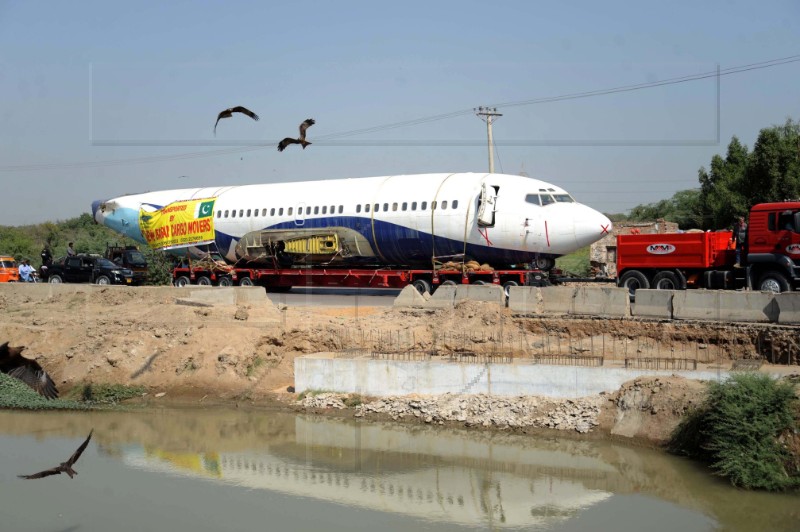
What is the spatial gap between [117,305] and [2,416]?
6917mm

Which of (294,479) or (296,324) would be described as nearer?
(294,479)

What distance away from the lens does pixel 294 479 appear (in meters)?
14.9

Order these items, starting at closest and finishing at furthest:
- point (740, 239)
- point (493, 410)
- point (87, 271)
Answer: point (493, 410)
point (740, 239)
point (87, 271)

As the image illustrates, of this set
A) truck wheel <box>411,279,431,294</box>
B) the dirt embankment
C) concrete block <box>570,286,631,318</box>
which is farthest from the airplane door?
concrete block <box>570,286,631,318</box>

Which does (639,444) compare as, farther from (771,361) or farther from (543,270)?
(543,270)

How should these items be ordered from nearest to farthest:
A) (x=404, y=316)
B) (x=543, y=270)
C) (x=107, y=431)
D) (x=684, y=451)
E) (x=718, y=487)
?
(x=718, y=487) → (x=684, y=451) → (x=107, y=431) → (x=404, y=316) → (x=543, y=270)

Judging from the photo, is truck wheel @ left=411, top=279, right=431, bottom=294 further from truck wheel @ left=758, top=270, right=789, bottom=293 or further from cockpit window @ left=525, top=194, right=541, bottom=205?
truck wheel @ left=758, top=270, right=789, bottom=293

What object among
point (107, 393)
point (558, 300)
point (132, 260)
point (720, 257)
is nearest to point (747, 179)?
point (720, 257)

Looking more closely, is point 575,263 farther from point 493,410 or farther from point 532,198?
point 493,410

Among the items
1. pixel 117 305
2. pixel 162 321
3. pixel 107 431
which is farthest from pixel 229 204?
pixel 107 431

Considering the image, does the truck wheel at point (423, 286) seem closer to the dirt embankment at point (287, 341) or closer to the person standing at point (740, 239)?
the dirt embankment at point (287, 341)

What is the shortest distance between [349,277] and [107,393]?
10.4 meters

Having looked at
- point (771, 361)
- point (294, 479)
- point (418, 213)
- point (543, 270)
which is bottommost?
point (294, 479)

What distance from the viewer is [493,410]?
1650 centimetres
